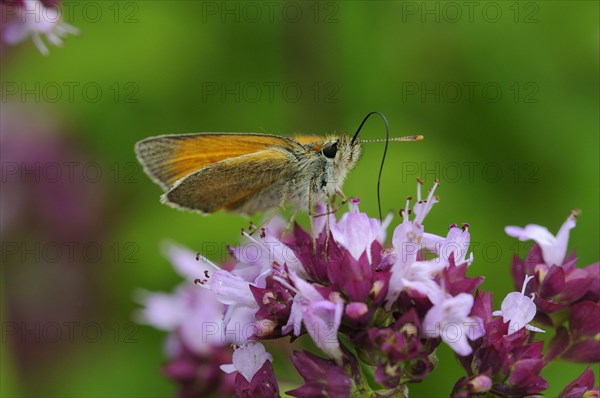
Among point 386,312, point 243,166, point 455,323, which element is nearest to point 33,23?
point 243,166

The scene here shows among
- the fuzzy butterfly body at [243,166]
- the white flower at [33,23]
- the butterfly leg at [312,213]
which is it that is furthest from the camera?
the fuzzy butterfly body at [243,166]

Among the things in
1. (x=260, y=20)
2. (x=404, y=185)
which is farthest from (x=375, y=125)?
(x=260, y=20)

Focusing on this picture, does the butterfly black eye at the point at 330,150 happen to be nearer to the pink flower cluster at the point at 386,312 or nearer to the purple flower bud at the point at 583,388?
the pink flower cluster at the point at 386,312

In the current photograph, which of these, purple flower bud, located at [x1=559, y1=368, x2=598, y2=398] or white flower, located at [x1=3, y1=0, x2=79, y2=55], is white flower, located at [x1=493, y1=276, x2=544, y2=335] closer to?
purple flower bud, located at [x1=559, y1=368, x2=598, y2=398]

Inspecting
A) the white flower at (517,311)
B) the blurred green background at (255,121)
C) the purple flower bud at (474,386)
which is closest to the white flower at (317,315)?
the purple flower bud at (474,386)

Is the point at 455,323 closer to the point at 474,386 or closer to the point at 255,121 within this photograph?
the point at 474,386

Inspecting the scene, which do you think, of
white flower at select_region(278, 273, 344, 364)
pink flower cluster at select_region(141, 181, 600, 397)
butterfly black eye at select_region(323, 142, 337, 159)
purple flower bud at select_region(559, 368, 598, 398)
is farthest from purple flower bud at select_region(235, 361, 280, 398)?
butterfly black eye at select_region(323, 142, 337, 159)
